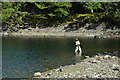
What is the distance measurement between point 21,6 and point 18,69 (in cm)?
7221

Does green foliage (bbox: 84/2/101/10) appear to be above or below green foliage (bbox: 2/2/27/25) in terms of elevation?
above

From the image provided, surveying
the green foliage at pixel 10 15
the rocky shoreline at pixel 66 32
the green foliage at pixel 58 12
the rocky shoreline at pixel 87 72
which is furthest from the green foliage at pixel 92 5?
the rocky shoreline at pixel 87 72

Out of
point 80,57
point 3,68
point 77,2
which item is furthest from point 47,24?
point 3,68

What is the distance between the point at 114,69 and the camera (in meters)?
22.9

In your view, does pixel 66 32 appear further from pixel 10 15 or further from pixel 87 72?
pixel 87 72

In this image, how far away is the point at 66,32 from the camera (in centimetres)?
7475

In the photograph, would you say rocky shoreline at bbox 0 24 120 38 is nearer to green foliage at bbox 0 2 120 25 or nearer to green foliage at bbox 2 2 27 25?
green foliage at bbox 0 2 120 25

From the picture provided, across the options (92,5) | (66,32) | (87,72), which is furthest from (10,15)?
(87,72)

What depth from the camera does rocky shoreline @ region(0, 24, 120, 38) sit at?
66.7m

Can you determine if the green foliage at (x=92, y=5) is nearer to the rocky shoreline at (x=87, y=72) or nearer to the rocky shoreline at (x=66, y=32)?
the rocky shoreline at (x=66, y=32)

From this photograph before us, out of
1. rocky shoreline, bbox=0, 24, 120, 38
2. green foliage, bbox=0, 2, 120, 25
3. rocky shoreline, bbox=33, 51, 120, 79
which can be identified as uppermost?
rocky shoreline, bbox=33, 51, 120, 79

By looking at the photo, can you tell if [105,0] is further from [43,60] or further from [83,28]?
[43,60]

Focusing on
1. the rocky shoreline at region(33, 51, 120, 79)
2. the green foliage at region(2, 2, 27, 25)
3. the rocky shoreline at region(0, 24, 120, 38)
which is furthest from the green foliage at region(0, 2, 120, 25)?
the rocky shoreline at region(33, 51, 120, 79)

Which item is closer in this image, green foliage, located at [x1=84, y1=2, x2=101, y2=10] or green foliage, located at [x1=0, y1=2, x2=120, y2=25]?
green foliage, located at [x1=0, y1=2, x2=120, y2=25]
